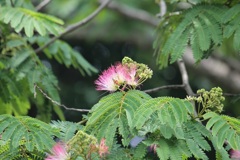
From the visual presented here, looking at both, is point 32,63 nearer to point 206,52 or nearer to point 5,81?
point 5,81

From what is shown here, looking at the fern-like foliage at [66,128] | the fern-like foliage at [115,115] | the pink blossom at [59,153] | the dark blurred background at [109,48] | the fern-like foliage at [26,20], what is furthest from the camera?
the dark blurred background at [109,48]

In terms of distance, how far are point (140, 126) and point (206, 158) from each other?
0.36 m

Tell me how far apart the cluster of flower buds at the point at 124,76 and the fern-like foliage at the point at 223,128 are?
375mm

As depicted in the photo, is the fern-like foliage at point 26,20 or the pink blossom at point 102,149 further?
the fern-like foliage at point 26,20

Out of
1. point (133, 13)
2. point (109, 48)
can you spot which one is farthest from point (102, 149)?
point (109, 48)

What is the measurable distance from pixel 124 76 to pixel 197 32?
1.02m

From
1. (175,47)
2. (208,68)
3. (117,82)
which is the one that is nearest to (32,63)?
(175,47)

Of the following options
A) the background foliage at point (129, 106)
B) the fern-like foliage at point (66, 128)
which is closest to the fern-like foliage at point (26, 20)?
the background foliage at point (129, 106)

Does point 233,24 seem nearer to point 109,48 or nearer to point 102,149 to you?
point 102,149

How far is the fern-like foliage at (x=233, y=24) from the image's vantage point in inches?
172

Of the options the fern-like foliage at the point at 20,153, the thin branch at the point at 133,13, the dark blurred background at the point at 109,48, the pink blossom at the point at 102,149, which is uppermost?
the pink blossom at the point at 102,149

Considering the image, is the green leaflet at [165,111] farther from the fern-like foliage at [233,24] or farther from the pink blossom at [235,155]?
the fern-like foliage at [233,24]

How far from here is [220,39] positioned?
447 centimetres

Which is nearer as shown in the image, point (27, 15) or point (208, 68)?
point (27, 15)
